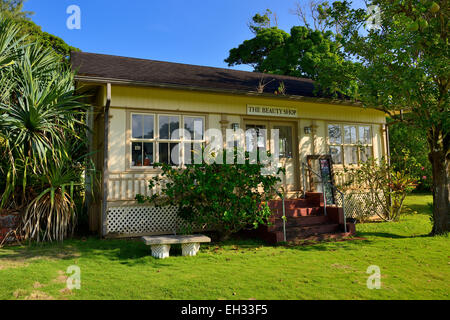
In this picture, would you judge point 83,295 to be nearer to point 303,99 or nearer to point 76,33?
point 76,33

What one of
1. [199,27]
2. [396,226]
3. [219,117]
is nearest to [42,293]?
[219,117]

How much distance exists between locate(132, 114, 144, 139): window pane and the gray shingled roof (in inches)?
37.6

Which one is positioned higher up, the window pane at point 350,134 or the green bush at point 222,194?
the window pane at point 350,134

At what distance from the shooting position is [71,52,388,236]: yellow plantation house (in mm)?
8359

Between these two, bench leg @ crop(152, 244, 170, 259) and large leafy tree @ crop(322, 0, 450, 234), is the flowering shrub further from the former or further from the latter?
bench leg @ crop(152, 244, 170, 259)

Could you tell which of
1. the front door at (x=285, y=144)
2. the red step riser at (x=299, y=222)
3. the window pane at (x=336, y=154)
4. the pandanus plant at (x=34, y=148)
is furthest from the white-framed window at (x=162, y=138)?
the window pane at (x=336, y=154)

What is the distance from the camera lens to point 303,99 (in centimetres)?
1010

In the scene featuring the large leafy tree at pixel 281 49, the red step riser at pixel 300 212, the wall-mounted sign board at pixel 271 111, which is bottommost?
→ the red step riser at pixel 300 212

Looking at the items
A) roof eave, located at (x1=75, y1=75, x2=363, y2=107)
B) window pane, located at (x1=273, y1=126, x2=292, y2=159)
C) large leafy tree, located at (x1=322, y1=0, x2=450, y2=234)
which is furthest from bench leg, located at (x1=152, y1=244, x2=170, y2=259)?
large leafy tree, located at (x1=322, y1=0, x2=450, y2=234)

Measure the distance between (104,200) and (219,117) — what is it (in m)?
3.86

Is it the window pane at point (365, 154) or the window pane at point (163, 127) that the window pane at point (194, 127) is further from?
the window pane at point (365, 154)

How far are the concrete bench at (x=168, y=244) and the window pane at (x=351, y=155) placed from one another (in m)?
6.86

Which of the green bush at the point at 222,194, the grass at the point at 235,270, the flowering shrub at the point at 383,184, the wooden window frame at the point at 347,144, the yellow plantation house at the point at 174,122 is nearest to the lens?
the grass at the point at 235,270

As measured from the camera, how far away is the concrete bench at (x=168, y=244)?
6.27 metres
